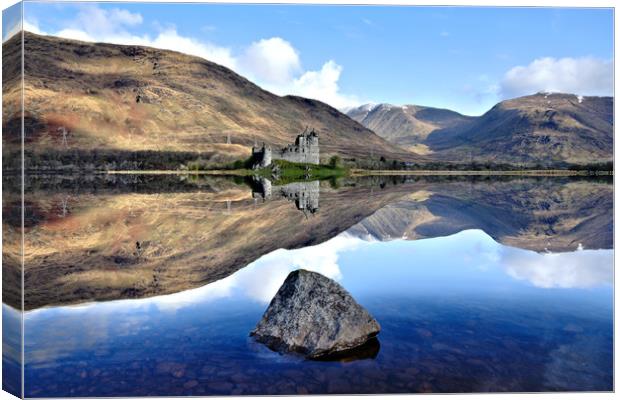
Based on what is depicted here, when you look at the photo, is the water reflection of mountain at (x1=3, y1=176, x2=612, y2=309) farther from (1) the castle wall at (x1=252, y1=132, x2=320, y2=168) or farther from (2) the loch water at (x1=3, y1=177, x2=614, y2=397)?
(1) the castle wall at (x1=252, y1=132, x2=320, y2=168)

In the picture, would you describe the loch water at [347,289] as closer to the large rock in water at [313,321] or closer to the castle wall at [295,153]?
the large rock in water at [313,321]

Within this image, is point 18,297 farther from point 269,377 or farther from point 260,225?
point 260,225

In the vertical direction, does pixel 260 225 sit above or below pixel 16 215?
below

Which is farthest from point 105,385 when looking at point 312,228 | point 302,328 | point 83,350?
point 312,228

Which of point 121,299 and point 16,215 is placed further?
point 121,299

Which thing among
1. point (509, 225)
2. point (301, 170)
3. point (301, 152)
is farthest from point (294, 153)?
point (509, 225)

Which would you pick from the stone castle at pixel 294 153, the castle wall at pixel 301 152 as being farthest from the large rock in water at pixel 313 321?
the castle wall at pixel 301 152

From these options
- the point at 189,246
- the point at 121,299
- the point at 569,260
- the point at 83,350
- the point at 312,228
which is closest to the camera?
the point at 83,350
